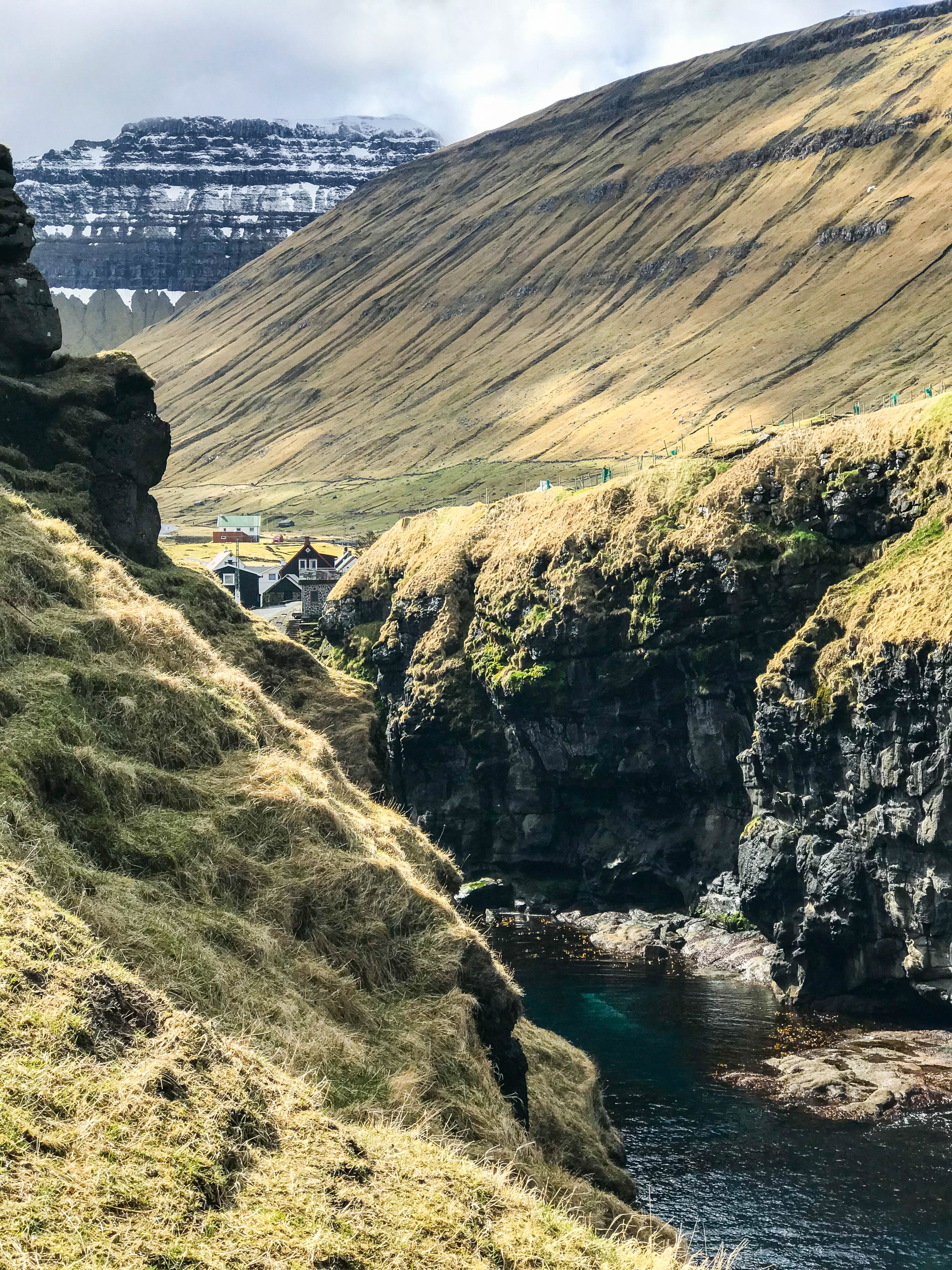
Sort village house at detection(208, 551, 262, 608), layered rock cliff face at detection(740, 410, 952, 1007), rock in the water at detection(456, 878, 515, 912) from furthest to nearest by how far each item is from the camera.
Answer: village house at detection(208, 551, 262, 608), rock in the water at detection(456, 878, 515, 912), layered rock cliff face at detection(740, 410, 952, 1007)

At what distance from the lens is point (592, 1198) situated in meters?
28.6

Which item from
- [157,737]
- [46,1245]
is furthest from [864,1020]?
[46,1245]

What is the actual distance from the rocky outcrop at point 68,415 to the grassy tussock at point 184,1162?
28.0m

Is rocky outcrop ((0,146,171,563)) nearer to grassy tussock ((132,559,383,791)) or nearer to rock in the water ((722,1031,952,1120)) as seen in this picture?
grassy tussock ((132,559,383,791))

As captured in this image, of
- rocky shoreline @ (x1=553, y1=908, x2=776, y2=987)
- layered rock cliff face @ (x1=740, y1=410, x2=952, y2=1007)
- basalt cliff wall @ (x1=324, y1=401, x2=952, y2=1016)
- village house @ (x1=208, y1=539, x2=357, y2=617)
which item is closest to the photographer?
layered rock cliff face @ (x1=740, y1=410, x2=952, y2=1007)

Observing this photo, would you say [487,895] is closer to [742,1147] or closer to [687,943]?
[687,943]

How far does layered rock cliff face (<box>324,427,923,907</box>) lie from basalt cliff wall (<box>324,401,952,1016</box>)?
211mm

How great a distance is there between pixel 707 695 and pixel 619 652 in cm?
886

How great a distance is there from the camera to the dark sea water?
46.4 metres

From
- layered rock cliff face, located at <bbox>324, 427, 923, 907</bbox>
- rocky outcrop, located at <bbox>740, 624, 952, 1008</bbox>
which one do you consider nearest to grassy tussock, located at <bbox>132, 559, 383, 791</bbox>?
rocky outcrop, located at <bbox>740, 624, 952, 1008</bbox>

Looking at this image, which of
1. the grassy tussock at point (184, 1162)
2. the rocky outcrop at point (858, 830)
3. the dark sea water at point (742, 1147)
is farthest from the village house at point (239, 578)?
the grassy tussock at point (184, 1162)

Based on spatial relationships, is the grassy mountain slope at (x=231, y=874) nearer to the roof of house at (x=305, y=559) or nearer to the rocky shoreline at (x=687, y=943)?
the rocky shoreline at (x=687, y=943)

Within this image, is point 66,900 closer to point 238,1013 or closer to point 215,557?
point 238,1013

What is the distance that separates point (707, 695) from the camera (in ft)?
300
